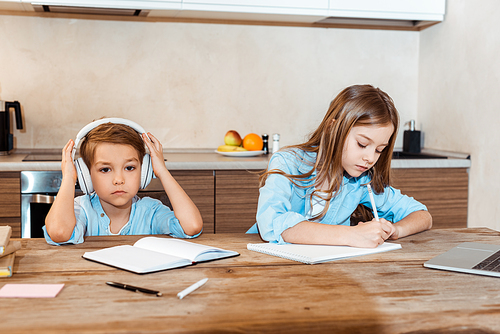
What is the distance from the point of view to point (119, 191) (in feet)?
4.50

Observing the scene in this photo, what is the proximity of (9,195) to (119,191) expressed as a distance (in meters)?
0.99

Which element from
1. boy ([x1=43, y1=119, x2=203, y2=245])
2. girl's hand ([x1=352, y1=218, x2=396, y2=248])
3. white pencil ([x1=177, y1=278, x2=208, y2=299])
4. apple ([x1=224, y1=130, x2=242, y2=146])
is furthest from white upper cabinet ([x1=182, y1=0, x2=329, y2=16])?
white pencil ([x1=177, y1=278, x2=208, y2=299])

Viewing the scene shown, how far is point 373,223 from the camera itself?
118 cm

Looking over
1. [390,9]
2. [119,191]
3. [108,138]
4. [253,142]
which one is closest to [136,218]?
[119,191]

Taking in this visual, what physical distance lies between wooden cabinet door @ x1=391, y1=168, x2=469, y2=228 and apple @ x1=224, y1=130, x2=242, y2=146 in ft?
2.76

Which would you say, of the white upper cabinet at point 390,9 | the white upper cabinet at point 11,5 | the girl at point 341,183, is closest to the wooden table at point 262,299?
the girl at point 341,183

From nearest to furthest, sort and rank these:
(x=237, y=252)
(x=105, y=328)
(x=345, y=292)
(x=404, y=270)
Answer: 1. (x=105, y=328)
2. (x=345, y=292)
3. (x=404, y=270)
4. (x=237, y=252)

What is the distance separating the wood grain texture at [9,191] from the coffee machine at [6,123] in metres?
0.34

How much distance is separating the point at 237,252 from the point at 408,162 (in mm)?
1472

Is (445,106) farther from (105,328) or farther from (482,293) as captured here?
(105,328)

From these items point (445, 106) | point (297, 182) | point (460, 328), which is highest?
point (445, 106)

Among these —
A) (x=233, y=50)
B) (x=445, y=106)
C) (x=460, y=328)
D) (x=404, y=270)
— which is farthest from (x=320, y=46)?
(x=460, y=328)

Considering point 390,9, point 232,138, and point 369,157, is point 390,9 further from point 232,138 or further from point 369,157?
point 369,157

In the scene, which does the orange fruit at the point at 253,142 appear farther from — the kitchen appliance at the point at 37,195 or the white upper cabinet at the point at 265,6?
the kitchen appliance at the point at 37,195
